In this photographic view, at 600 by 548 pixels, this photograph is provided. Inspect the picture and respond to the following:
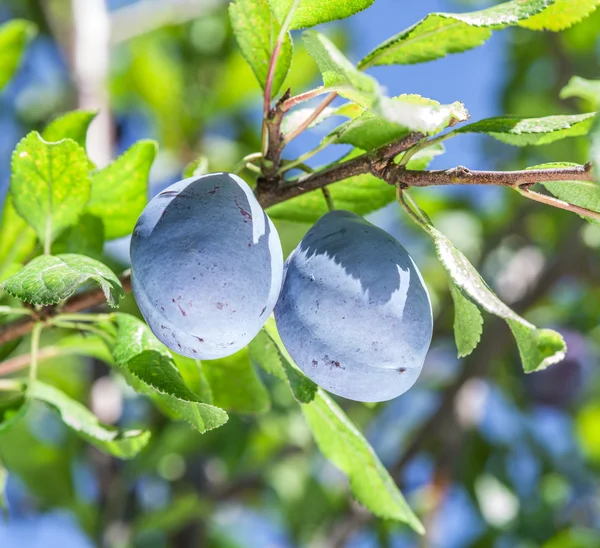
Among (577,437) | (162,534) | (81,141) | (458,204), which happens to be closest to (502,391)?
(577,437)

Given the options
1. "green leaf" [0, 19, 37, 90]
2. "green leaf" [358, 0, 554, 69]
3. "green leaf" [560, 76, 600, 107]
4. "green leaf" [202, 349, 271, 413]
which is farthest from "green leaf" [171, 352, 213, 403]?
"green leaf" [0, 19, 37, 90]

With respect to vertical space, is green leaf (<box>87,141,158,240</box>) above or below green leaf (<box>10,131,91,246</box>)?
below

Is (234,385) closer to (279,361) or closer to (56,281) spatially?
(279,361)

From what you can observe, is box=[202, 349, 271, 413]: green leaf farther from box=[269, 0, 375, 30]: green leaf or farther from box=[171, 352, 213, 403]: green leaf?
box=[269, 0, 375, 30]: green leaf

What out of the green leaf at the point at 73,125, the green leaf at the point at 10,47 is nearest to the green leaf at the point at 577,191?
the green leaf at the point at 73,125

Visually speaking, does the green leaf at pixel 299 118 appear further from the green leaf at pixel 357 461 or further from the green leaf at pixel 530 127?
the green leaf at pixel 357 461

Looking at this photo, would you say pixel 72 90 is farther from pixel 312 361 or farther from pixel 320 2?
pixel 312 361
